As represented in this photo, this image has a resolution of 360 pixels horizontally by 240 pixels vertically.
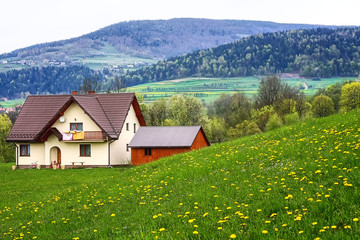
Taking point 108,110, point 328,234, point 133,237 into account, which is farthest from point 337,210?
point 108,110

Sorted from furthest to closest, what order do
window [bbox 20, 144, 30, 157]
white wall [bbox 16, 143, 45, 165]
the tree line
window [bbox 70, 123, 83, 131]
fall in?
the tree line < window [bbox 20, 144, 30, 157] < white wall [bbox 16, 143, 45, 165] < window [bbox 70, 123, 83, 131]

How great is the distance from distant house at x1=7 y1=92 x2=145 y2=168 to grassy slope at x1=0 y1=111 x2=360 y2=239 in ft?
103

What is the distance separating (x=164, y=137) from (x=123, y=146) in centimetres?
532

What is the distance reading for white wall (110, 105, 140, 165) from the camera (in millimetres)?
53969

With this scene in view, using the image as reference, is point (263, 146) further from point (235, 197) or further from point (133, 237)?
point (133, 237)

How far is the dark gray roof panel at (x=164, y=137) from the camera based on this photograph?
53.0 meters

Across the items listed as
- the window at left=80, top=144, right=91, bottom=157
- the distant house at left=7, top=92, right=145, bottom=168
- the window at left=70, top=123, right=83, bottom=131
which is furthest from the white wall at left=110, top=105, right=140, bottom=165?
the window at left=70, top=123, right=83, bottom=131

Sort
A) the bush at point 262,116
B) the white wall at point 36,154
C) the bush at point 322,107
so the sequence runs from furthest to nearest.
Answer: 1. the bush at point 322,107
2. the bush at point 262,116
3. the white wall at point 36,154

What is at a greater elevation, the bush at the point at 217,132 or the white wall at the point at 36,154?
the white wall at the point at 36,154

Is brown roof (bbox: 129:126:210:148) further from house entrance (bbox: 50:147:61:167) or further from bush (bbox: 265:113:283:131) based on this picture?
bush (bbox: 265:113:283:131)

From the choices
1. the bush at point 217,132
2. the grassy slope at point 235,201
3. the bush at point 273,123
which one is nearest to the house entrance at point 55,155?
the grassy slope at point 235,201

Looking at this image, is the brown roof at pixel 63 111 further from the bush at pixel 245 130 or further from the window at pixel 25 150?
the bush at pixel 245 130

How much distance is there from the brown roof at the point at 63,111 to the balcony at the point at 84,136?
80 cm

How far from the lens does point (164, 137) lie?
54250mm
